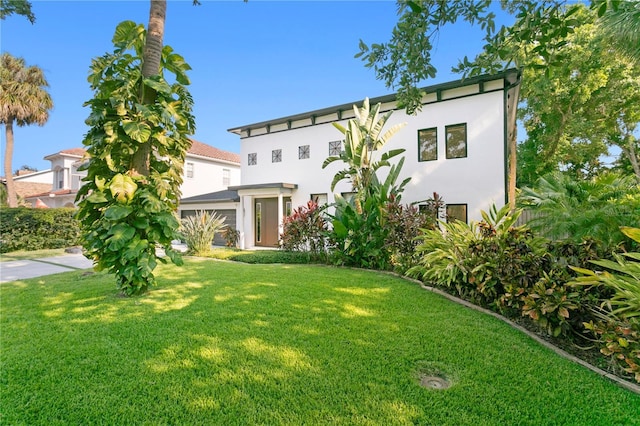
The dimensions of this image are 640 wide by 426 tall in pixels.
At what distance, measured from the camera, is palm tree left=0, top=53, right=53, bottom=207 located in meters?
15.8

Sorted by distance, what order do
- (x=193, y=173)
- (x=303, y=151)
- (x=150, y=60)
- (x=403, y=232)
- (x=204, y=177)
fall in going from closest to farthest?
(x=150, y=60) → (x=403, y=232) → (x=303, y=151) → (x=193, y=173) → (x=204, y=177)

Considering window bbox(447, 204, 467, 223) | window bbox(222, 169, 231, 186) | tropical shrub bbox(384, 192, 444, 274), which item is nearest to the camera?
tropical shrub bbox(384, 192, 444, 274)

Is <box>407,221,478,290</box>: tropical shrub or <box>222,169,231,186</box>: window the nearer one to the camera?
<box>407,221,478,290</box>: tropical shrub

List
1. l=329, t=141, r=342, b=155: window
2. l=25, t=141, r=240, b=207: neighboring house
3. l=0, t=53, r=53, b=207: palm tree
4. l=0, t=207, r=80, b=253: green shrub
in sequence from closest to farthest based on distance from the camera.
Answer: l=0, t=207, r=80, b=253: green shrub
l=329, t=141, r=342, b=155: window
l=0, t=53, r=53, b=207: palm tree
l=25, t=141, r=240, b=207: neighboring house

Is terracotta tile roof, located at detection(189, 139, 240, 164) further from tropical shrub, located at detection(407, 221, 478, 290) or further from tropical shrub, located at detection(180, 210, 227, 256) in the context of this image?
tropical shrub, located at detection(407, 221, 478, 290)

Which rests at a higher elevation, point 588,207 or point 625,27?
point 625,27

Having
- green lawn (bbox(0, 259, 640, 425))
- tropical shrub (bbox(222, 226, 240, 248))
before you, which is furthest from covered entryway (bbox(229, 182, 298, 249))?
green lawn (bbox(0, 259, 640, 425))

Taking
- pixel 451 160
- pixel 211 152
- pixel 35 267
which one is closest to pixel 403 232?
pixel 451 160

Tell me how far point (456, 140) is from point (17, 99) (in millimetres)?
22233

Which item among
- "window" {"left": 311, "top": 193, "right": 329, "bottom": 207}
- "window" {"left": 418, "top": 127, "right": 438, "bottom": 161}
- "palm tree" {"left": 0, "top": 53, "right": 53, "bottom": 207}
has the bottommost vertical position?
"window" {"left": 311, "top": 193, "right": 329, "bottom": 207}

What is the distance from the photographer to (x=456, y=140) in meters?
10.1

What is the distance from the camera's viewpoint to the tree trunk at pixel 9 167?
624 inches

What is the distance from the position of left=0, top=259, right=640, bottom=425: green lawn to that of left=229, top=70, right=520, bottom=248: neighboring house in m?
5.35

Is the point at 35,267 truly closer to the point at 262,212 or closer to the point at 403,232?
the point at 262,212
